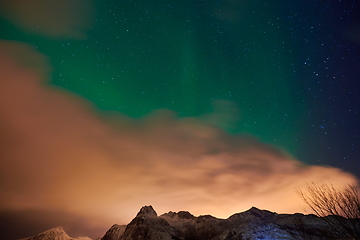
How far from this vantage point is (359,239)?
14.3m

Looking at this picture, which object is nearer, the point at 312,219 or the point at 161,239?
the point at 312,219

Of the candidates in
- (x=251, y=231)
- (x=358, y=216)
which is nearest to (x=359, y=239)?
(x=358, y=216)

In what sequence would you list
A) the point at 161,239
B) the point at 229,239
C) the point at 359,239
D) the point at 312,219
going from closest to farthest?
the point at 359,239, the point at 312,219, the point at 229,239, the point at 161,239

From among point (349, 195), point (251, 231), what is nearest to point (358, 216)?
point (349, 195)

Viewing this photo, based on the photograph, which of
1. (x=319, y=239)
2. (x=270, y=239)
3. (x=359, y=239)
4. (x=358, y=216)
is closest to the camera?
(x=359, y=239)

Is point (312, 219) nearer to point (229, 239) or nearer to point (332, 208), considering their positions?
point (229, 239)

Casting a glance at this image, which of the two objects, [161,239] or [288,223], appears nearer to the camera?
[288,223]

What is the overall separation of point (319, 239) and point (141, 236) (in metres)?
147

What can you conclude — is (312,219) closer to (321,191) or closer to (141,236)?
(141,236)

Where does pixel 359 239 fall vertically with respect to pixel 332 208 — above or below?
below

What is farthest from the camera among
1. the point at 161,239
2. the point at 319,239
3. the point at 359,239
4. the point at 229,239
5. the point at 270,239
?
the point at 161,239

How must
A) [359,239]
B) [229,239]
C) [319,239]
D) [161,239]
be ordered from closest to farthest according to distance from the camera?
1. [359,239]
2. [319,239]
3. [229,239]
4. [161,239]

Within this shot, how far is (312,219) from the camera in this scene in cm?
14525

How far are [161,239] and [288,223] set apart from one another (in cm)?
10766
